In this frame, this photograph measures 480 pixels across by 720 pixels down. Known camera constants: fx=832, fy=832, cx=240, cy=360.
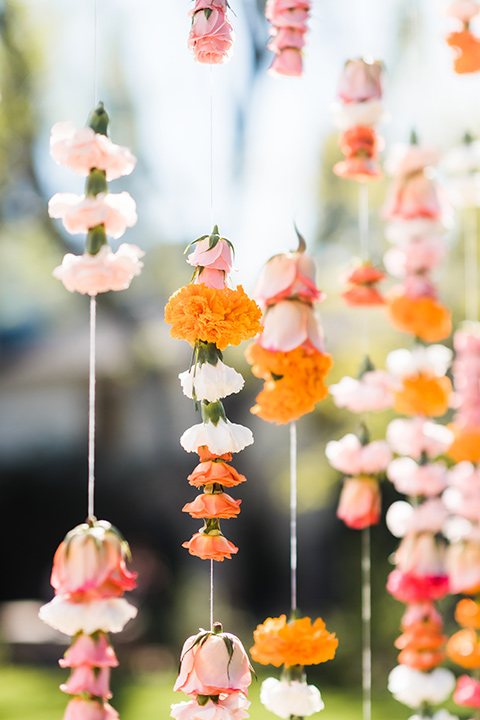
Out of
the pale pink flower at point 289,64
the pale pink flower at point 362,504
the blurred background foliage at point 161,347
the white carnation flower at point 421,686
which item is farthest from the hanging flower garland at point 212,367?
the blurred background foliage at point 161,347

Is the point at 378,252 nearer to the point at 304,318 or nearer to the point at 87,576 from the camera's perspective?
the point at 304,318

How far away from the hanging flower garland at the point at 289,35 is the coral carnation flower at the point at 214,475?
0.40m

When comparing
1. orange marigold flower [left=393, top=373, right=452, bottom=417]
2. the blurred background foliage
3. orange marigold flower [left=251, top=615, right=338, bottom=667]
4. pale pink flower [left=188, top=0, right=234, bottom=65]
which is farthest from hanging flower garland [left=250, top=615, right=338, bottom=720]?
the blurred background foliage

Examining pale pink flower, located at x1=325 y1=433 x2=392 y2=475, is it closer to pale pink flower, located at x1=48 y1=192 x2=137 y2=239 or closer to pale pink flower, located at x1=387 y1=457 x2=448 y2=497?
pale pink flower, located at x1=387 y1=457 x2=448 y2=497

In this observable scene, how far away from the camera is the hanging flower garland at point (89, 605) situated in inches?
22.7

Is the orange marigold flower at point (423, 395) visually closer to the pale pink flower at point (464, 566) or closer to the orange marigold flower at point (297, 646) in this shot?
the pale pink flower at point (464, 566)

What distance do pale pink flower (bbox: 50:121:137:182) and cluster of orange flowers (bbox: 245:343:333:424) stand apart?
21 cm

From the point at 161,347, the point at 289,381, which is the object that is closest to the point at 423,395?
the point at 289,381

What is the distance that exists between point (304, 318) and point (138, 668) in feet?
9.50

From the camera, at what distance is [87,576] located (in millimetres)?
575

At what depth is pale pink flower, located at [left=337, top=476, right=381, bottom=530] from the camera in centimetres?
96

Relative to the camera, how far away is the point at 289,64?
800 mm

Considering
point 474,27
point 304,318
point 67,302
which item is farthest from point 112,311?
point 304,318

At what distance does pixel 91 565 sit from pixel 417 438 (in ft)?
1.74
